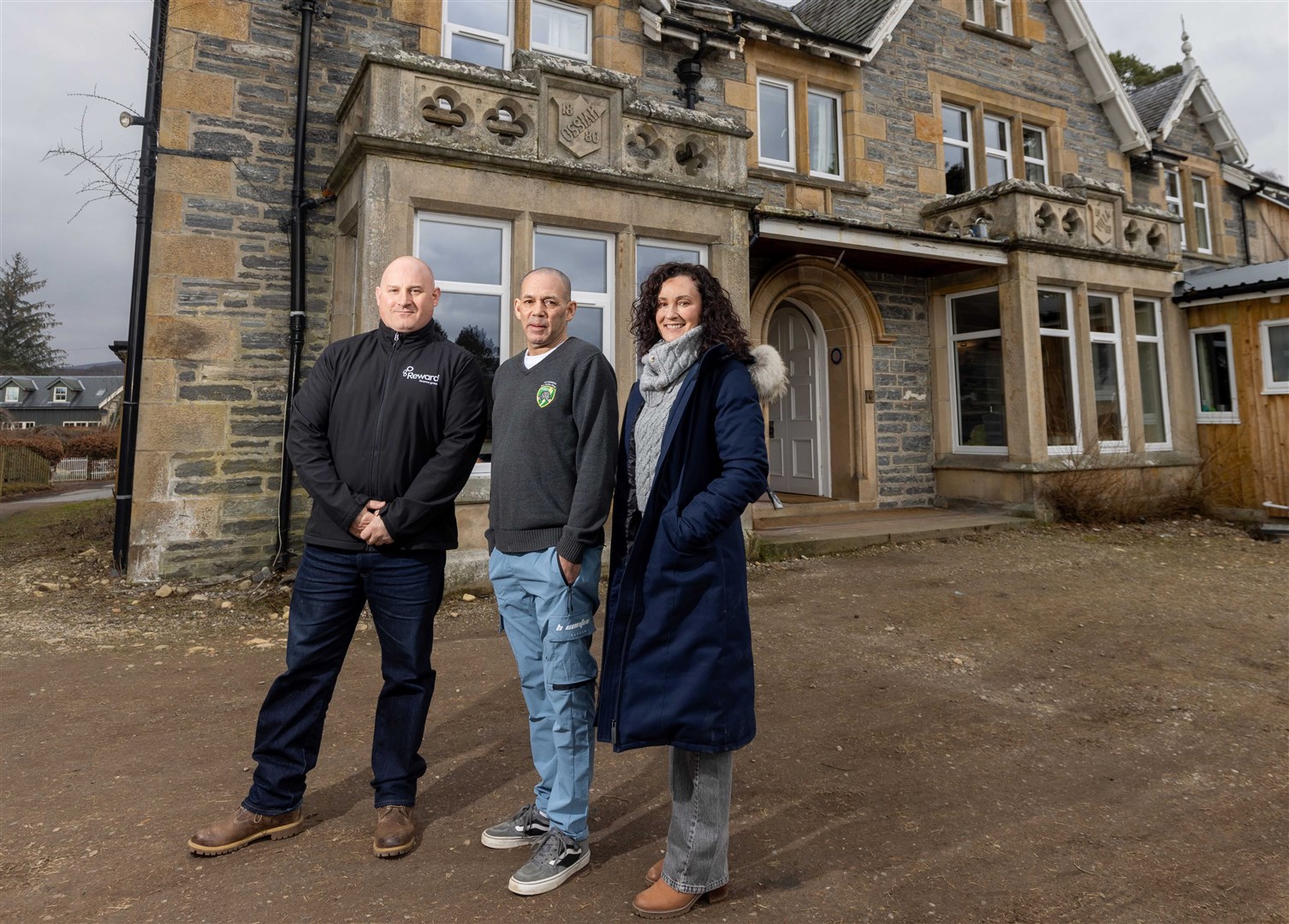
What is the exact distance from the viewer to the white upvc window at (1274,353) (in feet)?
36.1

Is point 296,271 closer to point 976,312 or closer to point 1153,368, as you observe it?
point 976,312

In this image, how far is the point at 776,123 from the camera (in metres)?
10.5

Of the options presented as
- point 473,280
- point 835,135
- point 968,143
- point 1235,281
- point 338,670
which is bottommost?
point 338,670

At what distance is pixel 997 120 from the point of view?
40.3 ft

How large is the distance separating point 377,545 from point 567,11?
8682 mm

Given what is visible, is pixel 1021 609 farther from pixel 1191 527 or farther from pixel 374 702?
pixel 1191 527

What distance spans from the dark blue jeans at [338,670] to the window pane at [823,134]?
9.82m

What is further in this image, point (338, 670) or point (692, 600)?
point (338, 670)

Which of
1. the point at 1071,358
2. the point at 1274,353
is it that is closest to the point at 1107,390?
the point at 1071,358

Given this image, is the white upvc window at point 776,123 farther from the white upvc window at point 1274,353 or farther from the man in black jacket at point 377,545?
the man in black jacket at point 377,545

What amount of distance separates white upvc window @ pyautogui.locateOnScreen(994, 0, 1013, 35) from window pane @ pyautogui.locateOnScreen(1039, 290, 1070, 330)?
16.9 feet

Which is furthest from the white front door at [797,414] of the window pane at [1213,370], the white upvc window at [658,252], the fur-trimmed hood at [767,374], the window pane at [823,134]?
the fur-trimmed hood at [767,374]

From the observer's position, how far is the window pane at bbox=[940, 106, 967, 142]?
1179 centimetres

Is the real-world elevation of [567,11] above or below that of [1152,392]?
above
